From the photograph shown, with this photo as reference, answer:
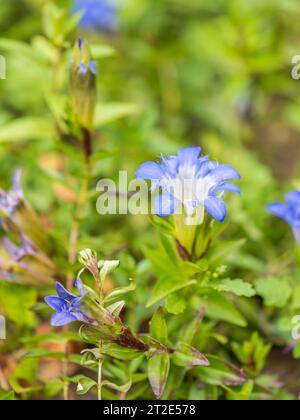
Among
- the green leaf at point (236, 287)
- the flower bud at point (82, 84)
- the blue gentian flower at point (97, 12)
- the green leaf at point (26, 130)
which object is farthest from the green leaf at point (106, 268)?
the blue gentian flower at point (97, 12)

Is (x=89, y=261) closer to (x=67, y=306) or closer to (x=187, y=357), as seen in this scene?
(x=67, y=306)

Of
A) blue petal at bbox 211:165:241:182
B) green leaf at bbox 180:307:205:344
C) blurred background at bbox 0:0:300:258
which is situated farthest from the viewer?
blurred background at bbox 0:0:300:258

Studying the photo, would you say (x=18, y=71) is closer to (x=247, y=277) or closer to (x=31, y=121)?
(x=31, y=121)

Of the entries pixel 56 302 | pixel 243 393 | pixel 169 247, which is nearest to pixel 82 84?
pixel 169 247

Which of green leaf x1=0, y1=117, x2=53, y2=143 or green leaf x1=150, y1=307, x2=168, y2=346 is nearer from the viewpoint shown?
green leaf x1=150, y1=307, x2=168, y2=346

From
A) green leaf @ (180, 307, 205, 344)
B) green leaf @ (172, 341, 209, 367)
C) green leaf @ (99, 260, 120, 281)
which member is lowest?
green leaf @ (172, 341, 209, 367)

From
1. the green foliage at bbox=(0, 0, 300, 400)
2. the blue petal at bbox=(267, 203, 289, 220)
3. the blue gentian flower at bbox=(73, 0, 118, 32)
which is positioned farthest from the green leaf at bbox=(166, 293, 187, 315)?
the blue gentian flower at bbox=(73, 0, 118, 32)

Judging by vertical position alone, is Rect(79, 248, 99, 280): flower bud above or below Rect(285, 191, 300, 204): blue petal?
below

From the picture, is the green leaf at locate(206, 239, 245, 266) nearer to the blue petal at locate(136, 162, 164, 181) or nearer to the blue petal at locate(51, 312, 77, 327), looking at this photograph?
the blue petal at locate(136, 162, 164, 181)
